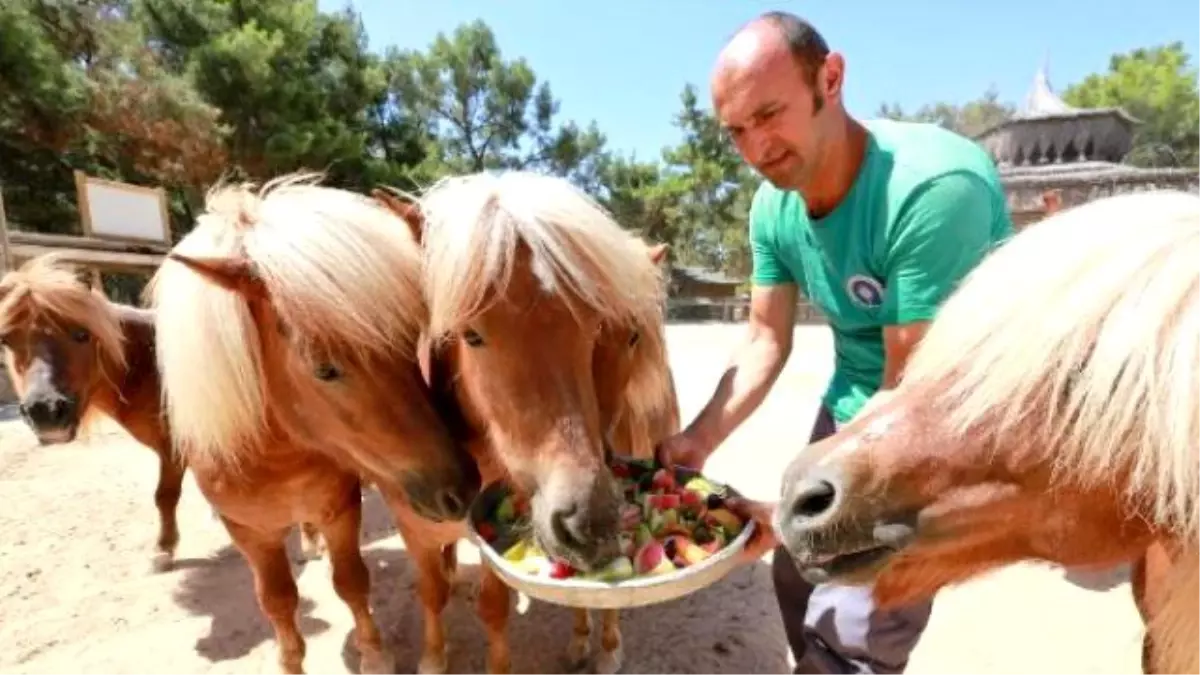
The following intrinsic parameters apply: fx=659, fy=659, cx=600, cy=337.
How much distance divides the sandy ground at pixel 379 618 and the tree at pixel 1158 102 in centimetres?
4549

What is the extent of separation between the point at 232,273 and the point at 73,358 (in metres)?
2.58

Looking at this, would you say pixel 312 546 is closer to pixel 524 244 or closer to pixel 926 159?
pixel 524 244

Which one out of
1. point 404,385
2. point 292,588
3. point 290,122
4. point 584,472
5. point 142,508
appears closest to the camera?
point 584,472

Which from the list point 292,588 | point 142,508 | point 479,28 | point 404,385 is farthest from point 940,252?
point 479,28

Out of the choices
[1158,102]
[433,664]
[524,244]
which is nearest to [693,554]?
[524,244]

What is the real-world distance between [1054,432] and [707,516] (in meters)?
1.02

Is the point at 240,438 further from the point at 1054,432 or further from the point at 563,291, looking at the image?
the point at 1054,432

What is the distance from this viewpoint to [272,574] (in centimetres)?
288

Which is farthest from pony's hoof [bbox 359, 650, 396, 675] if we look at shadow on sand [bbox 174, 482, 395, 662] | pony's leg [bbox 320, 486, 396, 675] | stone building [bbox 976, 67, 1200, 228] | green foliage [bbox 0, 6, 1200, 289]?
stone building [bbox 976, 67, 1200, 228]

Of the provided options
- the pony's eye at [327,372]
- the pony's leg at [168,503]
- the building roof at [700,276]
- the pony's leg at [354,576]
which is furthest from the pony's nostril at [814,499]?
the building roof at [700,276]

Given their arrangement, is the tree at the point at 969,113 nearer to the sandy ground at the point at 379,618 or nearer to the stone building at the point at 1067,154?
the stone building at the point at 1067,154

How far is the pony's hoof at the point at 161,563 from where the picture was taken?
175 inches

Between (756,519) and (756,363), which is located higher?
(756,363)

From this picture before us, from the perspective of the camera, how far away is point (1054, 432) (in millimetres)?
1090
